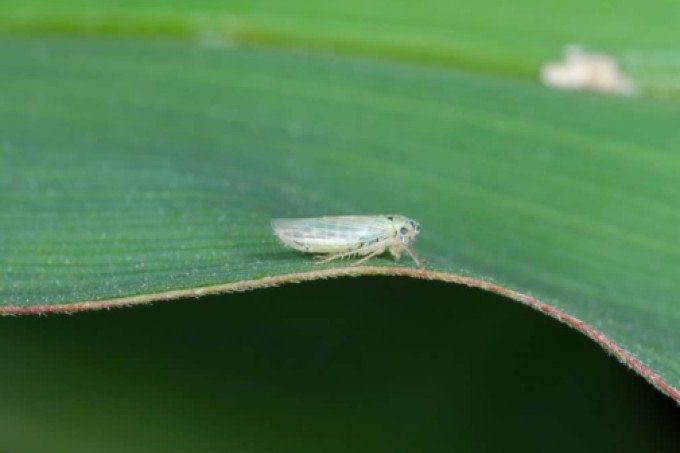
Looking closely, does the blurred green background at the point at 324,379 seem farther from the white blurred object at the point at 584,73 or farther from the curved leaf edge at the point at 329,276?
the white blurred object at the point at 584,73

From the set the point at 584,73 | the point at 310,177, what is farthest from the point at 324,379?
the point at 584,73

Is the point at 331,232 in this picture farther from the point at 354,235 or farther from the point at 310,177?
the point at 310,177

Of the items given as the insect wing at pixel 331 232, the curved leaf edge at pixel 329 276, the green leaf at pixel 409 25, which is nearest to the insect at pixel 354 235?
the insect wing at pixel 331 232

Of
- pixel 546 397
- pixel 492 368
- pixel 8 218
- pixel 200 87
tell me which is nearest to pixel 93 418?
pixel 8 218

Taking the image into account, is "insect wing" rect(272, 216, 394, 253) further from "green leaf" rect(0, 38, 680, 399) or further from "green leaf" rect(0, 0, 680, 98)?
"green leaf" rect(0, 0, 680, 98)

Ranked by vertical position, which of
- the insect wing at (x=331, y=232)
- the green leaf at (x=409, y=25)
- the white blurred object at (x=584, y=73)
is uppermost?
the green leaf at (x=409, y=25)

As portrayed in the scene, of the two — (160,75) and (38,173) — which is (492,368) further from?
(160,75)
